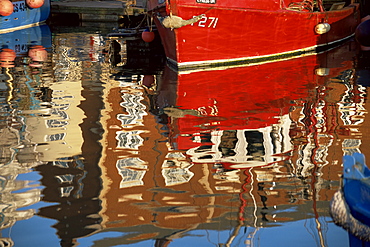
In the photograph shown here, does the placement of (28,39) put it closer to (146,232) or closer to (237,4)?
(237,4)

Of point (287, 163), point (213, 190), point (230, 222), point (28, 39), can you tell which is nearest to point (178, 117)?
point (287, 163)

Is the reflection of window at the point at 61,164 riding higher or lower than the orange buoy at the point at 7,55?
lower

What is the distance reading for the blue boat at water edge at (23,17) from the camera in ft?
70.2

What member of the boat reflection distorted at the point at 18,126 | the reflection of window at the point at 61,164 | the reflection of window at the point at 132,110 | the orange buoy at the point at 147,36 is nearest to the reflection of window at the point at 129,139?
the reflection of window at the point at 132,110

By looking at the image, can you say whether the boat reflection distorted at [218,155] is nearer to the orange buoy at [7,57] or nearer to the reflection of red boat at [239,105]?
the reflection of red boat at [239,105]

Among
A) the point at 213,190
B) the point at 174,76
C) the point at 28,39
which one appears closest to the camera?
the point at 213,190

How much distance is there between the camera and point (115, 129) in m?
7.87

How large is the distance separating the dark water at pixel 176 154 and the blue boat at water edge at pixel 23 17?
9.50 meters

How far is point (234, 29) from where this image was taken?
13008 mm

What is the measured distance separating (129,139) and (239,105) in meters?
2.34

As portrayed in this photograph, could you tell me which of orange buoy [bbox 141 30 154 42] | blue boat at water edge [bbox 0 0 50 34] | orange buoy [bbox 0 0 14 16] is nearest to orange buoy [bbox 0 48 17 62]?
orange buoy [bbox 141 30 154 42]

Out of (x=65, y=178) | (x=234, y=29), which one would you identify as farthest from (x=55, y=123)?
(x=234, y=29)

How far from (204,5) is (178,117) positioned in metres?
4.45

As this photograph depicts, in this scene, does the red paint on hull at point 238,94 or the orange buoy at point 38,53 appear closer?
the red paint on hull at point 238,94
